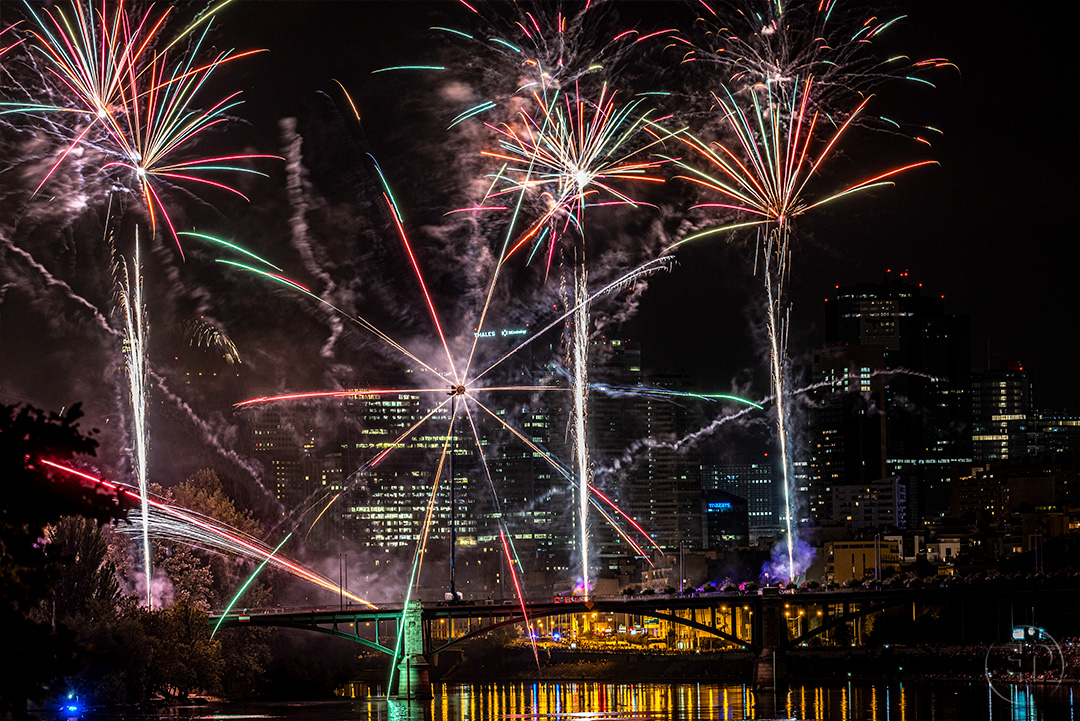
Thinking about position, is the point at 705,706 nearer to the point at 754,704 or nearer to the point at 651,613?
the point at 754,704

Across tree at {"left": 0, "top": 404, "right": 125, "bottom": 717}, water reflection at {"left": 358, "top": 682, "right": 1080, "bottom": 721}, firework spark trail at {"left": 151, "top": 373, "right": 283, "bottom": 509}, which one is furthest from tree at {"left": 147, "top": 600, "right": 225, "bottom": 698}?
tree at {"left": 0, "top": 404, "right": 125, "bottom": 717}

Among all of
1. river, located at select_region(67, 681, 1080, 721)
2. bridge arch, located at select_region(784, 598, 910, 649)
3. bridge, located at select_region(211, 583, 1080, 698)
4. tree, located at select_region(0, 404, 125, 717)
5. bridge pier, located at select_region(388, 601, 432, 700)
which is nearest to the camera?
tree, located at select_region(0, 404, 125, 717)

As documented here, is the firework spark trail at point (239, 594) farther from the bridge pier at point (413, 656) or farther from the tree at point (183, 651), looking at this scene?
the bridge pier at point (413, 656)

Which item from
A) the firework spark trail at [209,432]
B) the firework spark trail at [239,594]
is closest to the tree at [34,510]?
the firework spark trail at [239,594]

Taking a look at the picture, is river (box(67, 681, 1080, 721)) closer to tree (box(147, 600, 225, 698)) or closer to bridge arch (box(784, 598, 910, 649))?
tree (box(147, 600, 225, 698))

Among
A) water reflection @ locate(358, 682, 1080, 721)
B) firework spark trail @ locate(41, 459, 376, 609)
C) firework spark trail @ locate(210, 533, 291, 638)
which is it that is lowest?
water reflection @ locate(358, 682, 1080, 721)

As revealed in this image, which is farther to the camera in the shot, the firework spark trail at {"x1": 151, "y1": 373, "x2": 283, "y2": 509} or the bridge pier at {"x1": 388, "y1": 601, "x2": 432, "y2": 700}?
the firework spark trail at {"x1": 151, "y1": 373, "x2": 283, "y2": 509}

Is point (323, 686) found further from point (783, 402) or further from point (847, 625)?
point (847, 625)
